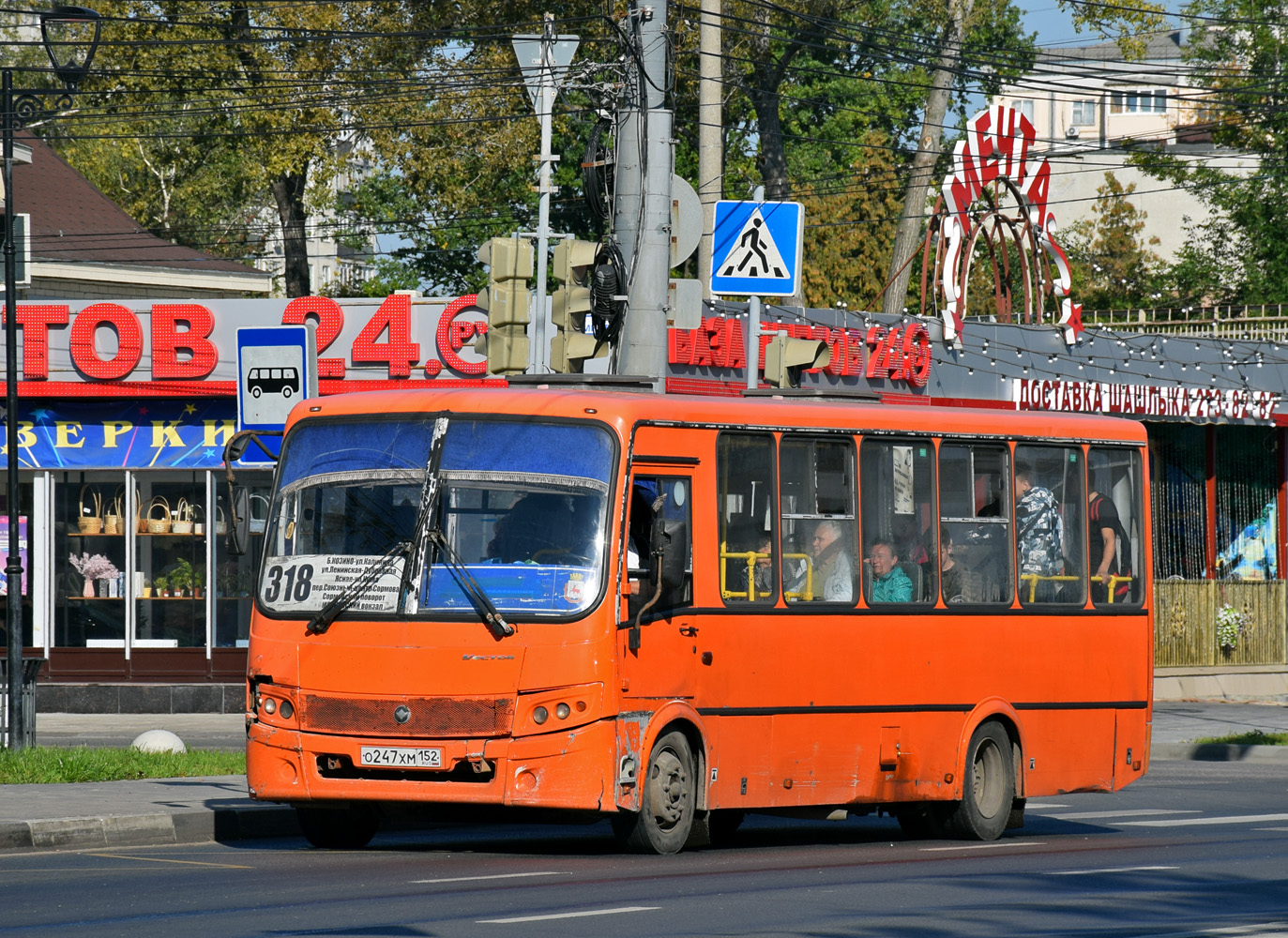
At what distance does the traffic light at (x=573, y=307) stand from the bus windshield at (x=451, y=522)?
4.17m

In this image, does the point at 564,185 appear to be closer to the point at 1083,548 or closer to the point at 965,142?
the point at 965,142

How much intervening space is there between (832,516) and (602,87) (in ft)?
19.8

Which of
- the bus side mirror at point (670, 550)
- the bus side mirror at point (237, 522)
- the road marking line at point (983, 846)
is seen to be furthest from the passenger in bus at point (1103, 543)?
the bus side mirror at point (237, 522)

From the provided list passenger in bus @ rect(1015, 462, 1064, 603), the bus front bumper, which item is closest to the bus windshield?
the bus front bumper

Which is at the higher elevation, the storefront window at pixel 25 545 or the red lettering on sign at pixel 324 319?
the red lettering on sign at pixel 324 319

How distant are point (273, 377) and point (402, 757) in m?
3.77

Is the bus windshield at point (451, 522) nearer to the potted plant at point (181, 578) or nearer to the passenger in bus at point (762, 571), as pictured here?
the passenger in bus at point (762, 571)

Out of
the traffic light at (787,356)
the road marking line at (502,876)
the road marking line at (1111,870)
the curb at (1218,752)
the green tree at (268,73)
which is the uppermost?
the green tree at (268,73)

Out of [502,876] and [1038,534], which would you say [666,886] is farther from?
[1038,534]

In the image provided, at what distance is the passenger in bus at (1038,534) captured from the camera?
14.7 m

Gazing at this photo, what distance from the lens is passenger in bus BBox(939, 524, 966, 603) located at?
14.0 metres

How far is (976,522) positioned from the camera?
14367 millimetres

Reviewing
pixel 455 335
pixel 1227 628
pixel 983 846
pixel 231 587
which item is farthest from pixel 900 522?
pixel 1227 628

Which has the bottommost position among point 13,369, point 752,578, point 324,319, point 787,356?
point 752,578
